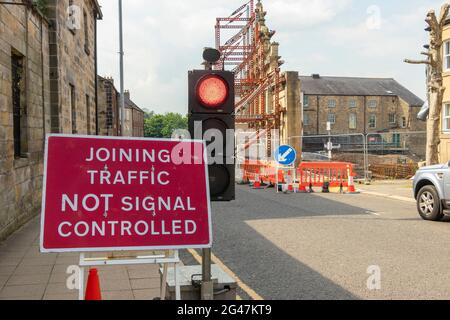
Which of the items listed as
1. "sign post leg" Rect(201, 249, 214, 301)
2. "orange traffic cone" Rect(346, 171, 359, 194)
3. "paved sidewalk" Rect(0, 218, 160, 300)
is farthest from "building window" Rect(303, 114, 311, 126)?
"sign post leg" Rect(201, 249, 214, 301)

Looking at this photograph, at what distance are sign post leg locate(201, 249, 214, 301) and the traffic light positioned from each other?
1.71ft

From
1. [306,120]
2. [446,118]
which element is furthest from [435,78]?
[306,120]

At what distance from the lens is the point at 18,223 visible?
9367 millimetres

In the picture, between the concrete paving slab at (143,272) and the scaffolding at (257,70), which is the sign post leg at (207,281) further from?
the scaffolding at (257,70)

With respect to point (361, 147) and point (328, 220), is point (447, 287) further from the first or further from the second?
point (361, 147)


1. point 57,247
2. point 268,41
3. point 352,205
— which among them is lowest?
point 352,205

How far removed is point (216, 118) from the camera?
4391 mm

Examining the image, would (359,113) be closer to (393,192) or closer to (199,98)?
(393,192)

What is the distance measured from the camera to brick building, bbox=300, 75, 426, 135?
204 feet

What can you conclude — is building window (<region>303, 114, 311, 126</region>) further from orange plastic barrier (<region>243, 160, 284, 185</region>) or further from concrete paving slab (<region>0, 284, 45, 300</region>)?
concrete paving slab (<region>0, 284, 45, 300</region>)

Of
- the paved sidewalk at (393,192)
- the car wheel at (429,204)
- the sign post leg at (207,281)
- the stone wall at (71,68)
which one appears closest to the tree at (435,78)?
the paved sidewalk at (393,192)

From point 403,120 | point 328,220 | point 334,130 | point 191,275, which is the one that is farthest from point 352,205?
point 403,120
